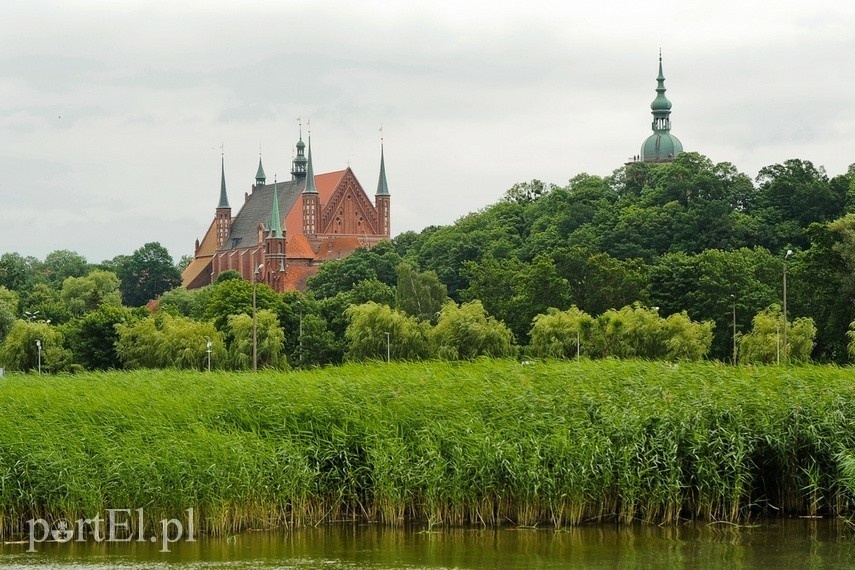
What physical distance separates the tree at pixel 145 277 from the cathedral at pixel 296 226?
7.46ft

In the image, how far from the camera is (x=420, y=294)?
97.2 meters

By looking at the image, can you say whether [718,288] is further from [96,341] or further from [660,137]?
[660,137]

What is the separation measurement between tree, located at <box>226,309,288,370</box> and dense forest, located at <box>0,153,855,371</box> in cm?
14

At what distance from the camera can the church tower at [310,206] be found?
147 m

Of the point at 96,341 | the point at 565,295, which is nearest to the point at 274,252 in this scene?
the point at 96,341

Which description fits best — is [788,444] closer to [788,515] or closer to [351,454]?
[788,515]

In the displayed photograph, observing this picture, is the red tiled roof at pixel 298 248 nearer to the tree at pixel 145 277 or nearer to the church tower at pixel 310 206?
the church tower at pixel 310 206

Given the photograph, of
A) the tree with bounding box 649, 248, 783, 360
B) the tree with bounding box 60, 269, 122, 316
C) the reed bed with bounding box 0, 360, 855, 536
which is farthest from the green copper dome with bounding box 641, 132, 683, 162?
the reed bed with bounding box 0, 360, 855, 536

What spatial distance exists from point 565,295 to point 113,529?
58.7 metres

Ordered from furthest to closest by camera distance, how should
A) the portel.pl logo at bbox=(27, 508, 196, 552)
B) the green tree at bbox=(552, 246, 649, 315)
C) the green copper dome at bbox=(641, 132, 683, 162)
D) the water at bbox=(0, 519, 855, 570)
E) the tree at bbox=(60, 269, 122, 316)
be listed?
the green copper dome at bbox=(641, 132, 683, 162) → the tree at bbox=(60, 269, 122, 316) → the green tree at bbox=(552, 246, 649, 315) → the portel.pl logo at bbox=(27, 508, 196, 552) → the water at bbox=(0, 519, 855, 570)

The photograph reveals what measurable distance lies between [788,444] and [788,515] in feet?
3.71

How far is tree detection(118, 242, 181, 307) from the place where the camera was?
16238 cm

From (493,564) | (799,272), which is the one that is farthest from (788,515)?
(799,272)

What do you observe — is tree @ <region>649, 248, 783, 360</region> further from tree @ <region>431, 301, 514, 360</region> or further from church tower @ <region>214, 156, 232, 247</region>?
church tower @ <region>214, 156, 232, 247</region>
